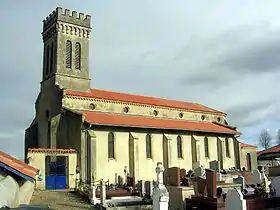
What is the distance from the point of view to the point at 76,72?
35344 millimetres

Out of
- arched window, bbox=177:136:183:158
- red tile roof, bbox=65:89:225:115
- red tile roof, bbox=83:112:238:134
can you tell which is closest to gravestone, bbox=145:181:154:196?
red tile roof, bbox=83:112:238:134

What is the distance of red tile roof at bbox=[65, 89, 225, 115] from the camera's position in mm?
34125

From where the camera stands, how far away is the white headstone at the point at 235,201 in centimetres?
1255

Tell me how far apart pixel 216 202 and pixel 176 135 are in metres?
20.3

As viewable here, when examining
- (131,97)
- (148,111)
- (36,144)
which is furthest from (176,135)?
(36,144)

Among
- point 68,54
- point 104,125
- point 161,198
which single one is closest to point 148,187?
point 104,125

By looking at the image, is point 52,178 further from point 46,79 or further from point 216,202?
point 216,202

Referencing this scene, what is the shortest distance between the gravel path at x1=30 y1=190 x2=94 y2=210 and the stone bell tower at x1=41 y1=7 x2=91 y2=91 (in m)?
13.2

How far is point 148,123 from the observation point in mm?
33406

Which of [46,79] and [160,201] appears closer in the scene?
[160,201]

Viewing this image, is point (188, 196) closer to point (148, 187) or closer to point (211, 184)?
point (211, 184)

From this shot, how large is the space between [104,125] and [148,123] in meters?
5.27

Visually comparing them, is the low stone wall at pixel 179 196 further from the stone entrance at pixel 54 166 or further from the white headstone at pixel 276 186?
the stone entrance at pixel 54 166

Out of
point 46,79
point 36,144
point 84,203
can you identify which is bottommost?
point 84,203
